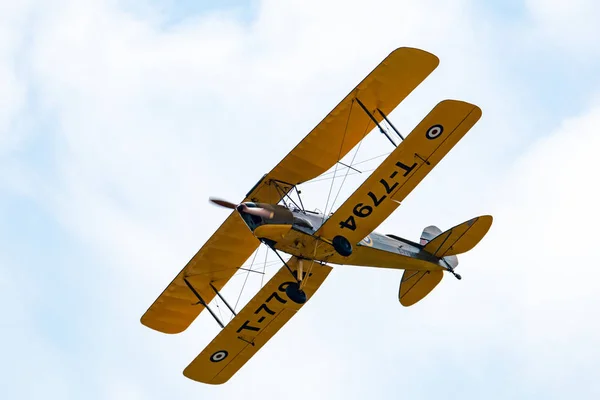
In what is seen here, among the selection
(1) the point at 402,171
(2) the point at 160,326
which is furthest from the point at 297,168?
(2) the point at 160,326

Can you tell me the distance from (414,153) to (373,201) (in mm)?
1025

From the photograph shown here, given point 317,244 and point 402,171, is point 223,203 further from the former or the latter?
point 402,171

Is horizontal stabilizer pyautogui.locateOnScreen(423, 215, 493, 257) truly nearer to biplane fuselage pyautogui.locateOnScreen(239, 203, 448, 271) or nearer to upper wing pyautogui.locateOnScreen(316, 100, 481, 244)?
biplane fuselage pyautogui.locateOnScreen(239, 203, 448, 271)

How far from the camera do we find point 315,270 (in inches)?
752

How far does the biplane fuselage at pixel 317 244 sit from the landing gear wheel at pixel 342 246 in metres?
0.21

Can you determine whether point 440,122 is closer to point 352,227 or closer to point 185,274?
point 352,227

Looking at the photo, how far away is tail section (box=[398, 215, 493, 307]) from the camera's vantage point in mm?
19219

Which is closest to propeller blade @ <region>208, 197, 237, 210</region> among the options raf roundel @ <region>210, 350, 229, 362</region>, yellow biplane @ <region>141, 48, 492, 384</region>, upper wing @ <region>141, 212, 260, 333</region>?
yellow biplane @ <region>141, 48, 492, 384</region>

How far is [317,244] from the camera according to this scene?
18141 mm

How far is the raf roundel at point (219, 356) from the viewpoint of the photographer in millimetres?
19766

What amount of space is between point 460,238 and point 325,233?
9.21 ft

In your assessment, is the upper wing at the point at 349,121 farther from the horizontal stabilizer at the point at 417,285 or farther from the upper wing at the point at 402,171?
the horizontal stabilizer at the point at 417,285

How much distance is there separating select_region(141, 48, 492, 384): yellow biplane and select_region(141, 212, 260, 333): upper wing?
18 mm

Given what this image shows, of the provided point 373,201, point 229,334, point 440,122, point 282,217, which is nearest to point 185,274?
point 229,334
